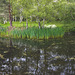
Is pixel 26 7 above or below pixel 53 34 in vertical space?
above

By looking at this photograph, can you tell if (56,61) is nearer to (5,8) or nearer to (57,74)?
(57,74)

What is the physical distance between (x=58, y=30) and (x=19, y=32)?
4.92 metres

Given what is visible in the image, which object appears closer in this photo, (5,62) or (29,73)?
(29,73)

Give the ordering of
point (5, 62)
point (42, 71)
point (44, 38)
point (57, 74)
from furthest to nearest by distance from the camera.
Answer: point (44, 38) < point (5, 62) < point (42, 71) < point (57, 74)

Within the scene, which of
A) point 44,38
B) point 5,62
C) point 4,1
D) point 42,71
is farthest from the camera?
point 4,1

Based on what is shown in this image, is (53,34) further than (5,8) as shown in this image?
No

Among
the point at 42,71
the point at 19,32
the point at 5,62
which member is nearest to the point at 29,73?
the point at 42,71

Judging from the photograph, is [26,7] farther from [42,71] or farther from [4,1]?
[42,71]

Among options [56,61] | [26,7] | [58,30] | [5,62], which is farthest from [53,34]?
[5,62]

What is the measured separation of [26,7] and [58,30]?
628cm

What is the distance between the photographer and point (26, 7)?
18422 millimetres

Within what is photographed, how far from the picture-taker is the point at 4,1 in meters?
24.4

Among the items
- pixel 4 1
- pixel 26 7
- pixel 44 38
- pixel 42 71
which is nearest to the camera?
pixel 42 71

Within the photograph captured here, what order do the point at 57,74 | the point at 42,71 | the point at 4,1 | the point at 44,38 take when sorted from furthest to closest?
the point at 4,1 → the point at 44,38 → the point at 42,71 → the point at 57,74
